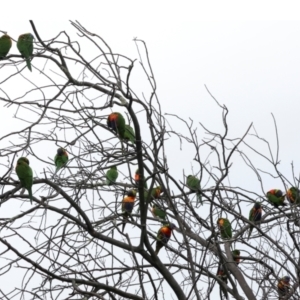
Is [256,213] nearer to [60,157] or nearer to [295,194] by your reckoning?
[295,194]

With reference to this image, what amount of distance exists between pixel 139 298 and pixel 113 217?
524 mm

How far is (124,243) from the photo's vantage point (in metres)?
3.58

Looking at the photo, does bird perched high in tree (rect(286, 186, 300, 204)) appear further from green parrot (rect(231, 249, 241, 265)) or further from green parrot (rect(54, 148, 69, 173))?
green parrot (rect(54, 148, 69, 173))

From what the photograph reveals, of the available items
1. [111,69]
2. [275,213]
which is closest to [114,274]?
[111,69]

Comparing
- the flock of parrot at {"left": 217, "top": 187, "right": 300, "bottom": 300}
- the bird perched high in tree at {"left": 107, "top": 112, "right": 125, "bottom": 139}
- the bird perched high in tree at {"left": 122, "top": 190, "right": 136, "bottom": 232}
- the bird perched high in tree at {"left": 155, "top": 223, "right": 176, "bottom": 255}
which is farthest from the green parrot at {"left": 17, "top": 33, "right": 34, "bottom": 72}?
the flock of parrot at {"left": 217, "top": 187, "right": 300, "bottom": 300}

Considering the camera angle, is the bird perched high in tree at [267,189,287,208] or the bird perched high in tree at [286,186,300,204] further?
the bird perched high in tree at [267,189,287,208]

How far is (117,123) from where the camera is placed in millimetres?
4289

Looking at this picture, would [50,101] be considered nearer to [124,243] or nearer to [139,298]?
[124,243]

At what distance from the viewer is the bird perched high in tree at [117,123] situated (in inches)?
157

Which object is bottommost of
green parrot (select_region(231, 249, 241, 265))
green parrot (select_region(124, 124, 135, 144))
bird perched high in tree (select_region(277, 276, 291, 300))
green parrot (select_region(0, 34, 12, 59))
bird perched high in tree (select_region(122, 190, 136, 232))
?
bird perched high in tree (select_region(277, 276, 291, 300))

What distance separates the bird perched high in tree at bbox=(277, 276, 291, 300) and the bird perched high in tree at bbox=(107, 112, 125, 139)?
56.5 inches

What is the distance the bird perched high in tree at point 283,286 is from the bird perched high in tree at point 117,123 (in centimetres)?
144

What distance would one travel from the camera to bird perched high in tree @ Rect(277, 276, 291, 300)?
13.7 feet

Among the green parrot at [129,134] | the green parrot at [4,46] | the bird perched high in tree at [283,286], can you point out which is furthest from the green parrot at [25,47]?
the bird perched high in tree at [283,286]
